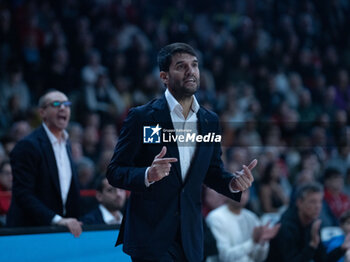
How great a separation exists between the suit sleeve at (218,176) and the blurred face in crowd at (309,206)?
1748mm

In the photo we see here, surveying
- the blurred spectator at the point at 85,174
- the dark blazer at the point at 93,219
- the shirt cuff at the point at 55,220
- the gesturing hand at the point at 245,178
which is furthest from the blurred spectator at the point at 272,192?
the gesturing hand at the point at 245,178

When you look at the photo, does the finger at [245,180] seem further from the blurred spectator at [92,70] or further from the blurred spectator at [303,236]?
the blurred spectator at [92,70]

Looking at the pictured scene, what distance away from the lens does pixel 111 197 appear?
4.04 m

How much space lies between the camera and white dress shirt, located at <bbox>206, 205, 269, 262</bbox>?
434 centimetres

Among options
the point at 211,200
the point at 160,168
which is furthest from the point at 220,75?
the point at 160,168

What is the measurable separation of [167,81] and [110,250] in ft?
4.59

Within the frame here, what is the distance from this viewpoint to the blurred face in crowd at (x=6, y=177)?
4699 mm

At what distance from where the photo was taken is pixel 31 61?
771 cm

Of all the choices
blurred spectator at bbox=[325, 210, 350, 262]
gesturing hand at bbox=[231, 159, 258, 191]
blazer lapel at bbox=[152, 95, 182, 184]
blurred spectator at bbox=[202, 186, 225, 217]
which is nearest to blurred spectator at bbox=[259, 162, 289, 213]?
blurred spectator at bbox=[202, 186, 225, 217]

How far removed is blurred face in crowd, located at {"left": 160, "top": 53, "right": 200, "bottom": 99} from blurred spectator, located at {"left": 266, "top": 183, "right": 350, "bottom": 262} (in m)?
2.00

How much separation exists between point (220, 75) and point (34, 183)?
5.87 m

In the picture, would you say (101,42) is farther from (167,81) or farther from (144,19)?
(167,81)

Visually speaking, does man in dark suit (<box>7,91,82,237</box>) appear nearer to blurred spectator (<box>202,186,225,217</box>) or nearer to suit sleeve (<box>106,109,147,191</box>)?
suit sleeve (<box>106,109,147,191</box>)

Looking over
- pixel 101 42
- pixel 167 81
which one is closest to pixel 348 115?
pixel 101 42
